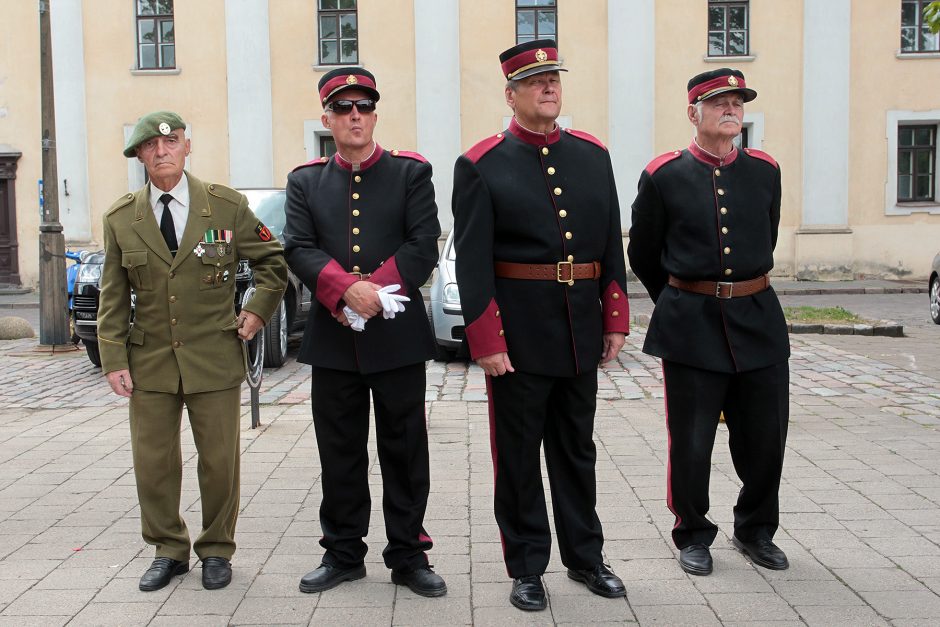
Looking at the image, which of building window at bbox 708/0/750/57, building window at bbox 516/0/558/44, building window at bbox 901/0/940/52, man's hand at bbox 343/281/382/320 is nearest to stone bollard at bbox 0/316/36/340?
man's hand at bbox 343/281/382/320

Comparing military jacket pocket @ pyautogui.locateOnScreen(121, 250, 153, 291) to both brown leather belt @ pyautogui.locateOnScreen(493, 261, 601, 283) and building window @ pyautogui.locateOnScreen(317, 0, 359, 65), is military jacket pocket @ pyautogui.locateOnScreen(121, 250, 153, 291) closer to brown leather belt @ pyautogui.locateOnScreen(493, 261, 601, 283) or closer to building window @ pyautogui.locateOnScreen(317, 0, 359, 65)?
brown leather belt @ pyautogui.locateOnScreen(493, 261, 601, 283)

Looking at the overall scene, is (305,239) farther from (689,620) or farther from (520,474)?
(689,620)

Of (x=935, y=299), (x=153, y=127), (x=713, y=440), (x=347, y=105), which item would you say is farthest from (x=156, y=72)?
(x=713, y=440)

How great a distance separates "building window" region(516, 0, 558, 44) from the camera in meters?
22.8

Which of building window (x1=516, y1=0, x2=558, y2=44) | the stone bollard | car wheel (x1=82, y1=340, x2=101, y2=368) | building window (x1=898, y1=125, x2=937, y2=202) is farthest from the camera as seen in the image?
building window (x1=898, y1=125, x2=937, y2=202)

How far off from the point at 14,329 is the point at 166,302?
1047 centimetres

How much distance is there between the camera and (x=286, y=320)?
35.2 feet

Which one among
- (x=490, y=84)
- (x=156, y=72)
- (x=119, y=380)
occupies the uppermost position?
(x=156, y=72)

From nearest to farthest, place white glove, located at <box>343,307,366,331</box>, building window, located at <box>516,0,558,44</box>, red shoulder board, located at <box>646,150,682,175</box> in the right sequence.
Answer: white glove, located at <box>343,307,366,331</box>
red shoulder board, located at <box>646,150,682,175</box>
building window, located at <box>516,0,558,44</box>

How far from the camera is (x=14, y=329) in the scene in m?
13.6

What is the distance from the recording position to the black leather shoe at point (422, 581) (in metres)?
4.07

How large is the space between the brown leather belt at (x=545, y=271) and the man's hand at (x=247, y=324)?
1.10m

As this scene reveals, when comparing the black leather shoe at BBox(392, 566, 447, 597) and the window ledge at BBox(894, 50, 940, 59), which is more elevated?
the window ledge at BBox(894, 50, 940, 59)

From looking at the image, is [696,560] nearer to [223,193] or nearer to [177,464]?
[177,464]
